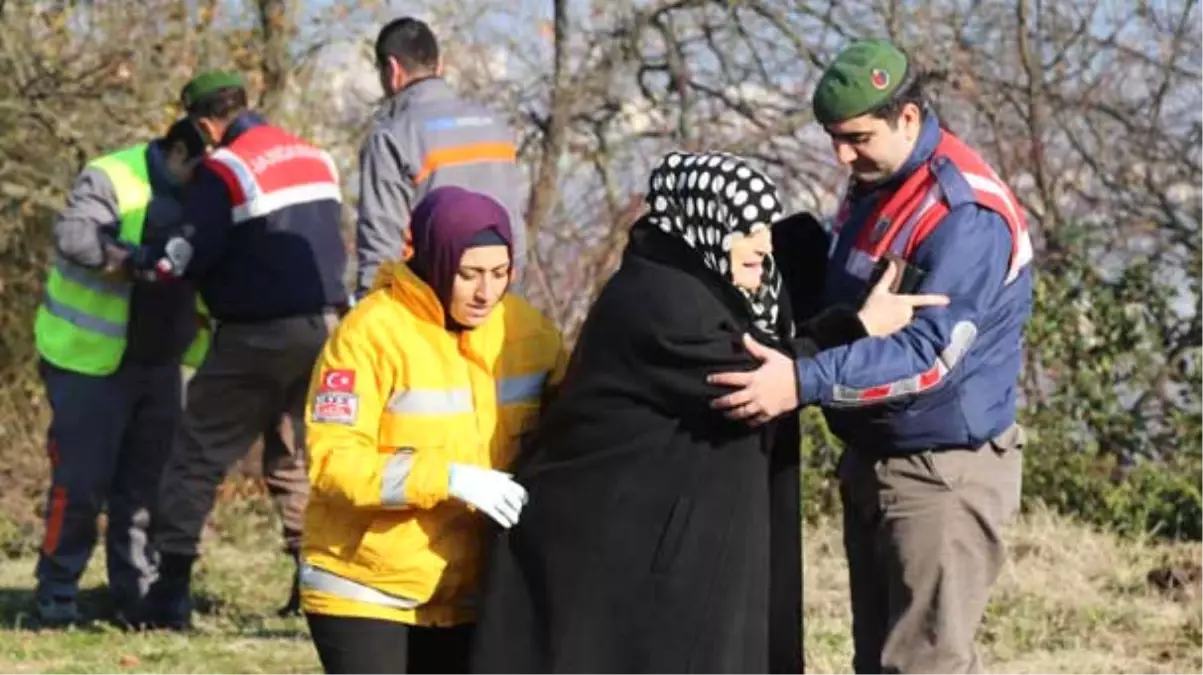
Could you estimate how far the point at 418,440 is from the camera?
446 centimetres

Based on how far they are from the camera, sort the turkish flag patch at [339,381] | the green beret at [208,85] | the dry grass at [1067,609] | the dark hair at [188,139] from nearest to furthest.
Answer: the turkish flag patch at [339,381]
the dry grass at [1067,609]
the green beret at [208,85]
the dark hair at [188,139]

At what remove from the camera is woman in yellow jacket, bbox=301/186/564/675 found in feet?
14.4

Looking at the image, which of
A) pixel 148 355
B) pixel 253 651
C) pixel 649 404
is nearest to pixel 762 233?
pixel 649 404

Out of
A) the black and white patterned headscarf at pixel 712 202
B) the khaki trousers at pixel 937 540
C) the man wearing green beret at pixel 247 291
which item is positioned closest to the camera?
the black and white patterned headscarf at pixel 712 202

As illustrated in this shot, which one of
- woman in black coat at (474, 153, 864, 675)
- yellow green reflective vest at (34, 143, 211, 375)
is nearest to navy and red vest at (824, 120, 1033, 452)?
woman in black coat at (474, 153, 864, 675)

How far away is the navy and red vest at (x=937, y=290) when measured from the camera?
470 cm

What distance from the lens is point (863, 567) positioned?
16.9ft

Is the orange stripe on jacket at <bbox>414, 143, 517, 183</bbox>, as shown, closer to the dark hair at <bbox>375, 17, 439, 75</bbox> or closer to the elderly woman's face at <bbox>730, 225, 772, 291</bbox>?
the dark hair at <bbox>375, 17, 439, 75</bbox>

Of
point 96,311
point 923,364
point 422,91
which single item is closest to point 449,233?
point 923,364

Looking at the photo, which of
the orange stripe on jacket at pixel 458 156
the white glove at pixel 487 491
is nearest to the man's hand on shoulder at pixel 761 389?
the white glove at pixel 487 491

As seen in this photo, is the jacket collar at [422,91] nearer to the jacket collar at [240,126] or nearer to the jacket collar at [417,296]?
the jacket collar at [240,126]

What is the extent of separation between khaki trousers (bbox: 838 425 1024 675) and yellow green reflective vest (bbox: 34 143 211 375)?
3699 mm

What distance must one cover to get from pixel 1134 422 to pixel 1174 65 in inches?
115

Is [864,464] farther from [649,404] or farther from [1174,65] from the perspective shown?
[1174,65]
